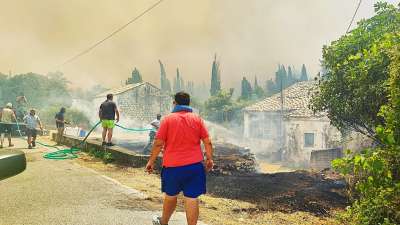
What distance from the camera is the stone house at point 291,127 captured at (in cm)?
3181

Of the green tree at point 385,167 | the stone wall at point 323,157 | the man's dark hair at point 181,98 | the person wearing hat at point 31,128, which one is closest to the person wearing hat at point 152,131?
the person wearing hat at point 31,128

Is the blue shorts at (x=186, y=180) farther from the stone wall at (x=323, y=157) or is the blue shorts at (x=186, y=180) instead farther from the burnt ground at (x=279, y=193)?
the stone wall at (x=323, y=157)

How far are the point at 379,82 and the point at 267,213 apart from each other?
5917 millimetres

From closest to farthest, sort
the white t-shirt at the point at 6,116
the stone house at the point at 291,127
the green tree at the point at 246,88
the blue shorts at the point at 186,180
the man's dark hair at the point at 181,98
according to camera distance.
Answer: the blue shorts at the point at 186,180 < the man's dark hair at the point at 181,98 < the white t-shirt at the point at 6,116 < the stone house at the point at 291,127 < the green tree at the point at 246,88

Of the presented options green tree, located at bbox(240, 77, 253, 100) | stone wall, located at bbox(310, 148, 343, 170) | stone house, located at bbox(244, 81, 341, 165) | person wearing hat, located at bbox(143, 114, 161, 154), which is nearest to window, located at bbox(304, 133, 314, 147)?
stone house, located at bbox(244, 81, 341, 165)

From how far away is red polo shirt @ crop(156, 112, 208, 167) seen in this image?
167 inches

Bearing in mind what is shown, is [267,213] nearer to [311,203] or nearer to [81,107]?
[311,203]

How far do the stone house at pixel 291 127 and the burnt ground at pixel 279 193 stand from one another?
758 inches

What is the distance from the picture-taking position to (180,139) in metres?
4.26

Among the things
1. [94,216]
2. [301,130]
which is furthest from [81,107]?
[94,216]

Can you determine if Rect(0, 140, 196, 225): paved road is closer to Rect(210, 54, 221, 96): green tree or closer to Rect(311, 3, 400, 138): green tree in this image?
Rect(311, 3, 400, 138): green tree

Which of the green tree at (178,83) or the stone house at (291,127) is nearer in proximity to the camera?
the stone house at (291,127)

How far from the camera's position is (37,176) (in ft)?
27.2

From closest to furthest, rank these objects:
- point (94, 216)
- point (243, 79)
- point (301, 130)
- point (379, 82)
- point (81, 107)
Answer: point (94, 216) < point (379, 82) < point (301, 130) < point (81, 107) < point (243, 79)
